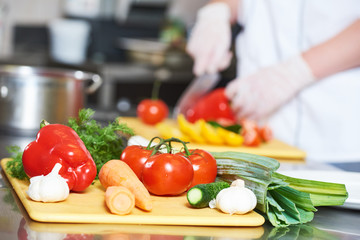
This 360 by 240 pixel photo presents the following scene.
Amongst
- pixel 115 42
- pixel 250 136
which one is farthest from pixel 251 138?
pixel 115 42

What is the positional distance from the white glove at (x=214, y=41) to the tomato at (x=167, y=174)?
4.36 feet

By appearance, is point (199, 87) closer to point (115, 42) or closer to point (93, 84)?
point (93, 84)

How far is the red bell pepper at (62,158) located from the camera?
1.09 metres

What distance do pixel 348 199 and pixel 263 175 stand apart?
0.20m

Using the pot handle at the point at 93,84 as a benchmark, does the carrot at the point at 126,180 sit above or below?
below

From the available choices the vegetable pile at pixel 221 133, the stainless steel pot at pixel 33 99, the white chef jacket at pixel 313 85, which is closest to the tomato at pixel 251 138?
the vegetable pile at pixel 221 133

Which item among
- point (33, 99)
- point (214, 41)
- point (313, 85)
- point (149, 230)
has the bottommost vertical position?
point (149, 230)

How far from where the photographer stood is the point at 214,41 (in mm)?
2463

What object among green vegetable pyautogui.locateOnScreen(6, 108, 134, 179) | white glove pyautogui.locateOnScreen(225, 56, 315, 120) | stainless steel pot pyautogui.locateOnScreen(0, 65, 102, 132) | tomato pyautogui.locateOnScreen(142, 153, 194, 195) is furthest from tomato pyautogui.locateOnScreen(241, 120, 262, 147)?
tomato pyautogui.locateOnScreen(142, 153, 194, 195)

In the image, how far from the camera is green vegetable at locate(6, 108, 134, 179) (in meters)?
1.24

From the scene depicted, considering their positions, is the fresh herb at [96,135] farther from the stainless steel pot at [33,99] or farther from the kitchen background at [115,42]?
the kitchen background at [115,42]

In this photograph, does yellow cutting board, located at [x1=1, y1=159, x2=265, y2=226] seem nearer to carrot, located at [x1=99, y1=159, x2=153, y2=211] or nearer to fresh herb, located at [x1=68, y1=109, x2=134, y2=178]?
carrot, located at [x1=99, y1=159, x2=153, y2=211]

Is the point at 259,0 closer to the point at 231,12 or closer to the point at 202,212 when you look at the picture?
the point at 231,12

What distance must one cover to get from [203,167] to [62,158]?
281mm
